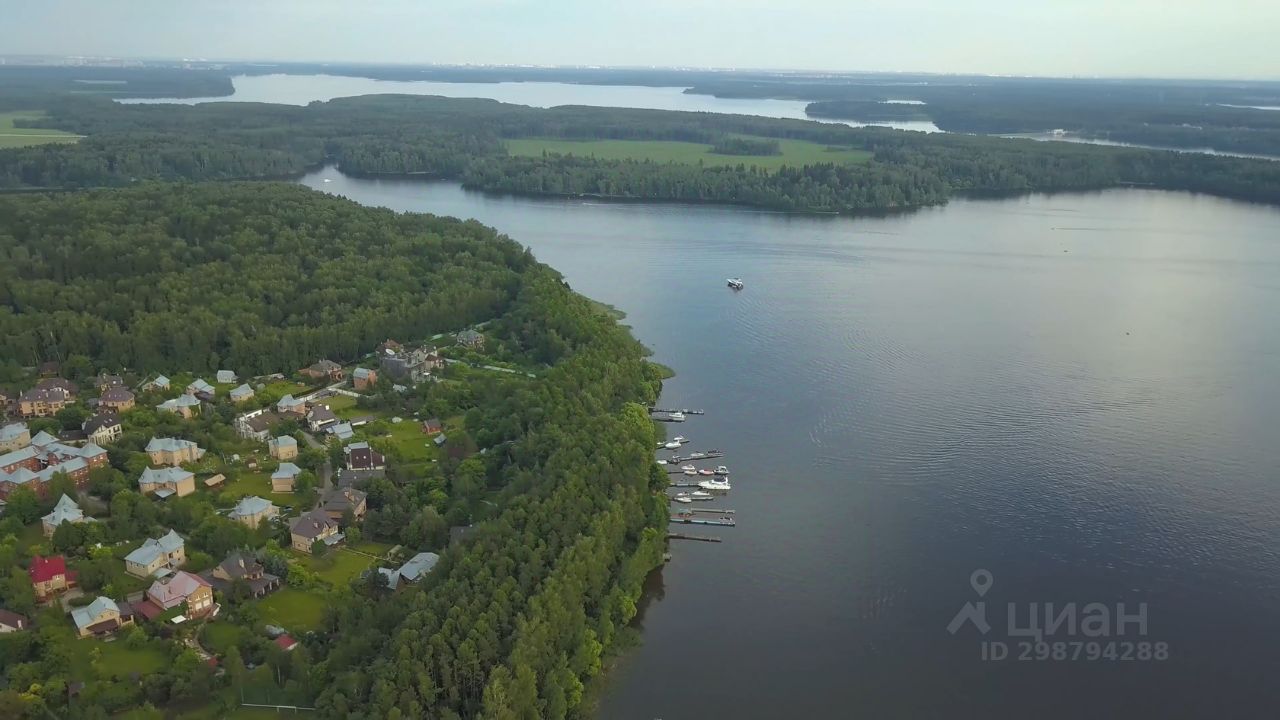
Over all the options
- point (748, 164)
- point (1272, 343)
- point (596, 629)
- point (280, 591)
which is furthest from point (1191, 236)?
point (280, 591)

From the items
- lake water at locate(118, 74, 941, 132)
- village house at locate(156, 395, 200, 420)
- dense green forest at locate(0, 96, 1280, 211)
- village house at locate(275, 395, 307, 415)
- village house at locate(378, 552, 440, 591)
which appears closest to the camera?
village house at locate(378, 552, 440, 591)

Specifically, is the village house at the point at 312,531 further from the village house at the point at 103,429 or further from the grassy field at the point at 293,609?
the village house at the point at 103,429

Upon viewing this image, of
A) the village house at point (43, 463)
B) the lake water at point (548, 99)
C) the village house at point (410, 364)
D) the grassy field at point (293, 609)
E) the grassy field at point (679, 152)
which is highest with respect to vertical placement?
the lake water at point (548, 99)

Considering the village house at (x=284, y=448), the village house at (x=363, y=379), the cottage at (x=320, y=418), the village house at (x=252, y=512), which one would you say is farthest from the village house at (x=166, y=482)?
the village house at (x=363, y=379)

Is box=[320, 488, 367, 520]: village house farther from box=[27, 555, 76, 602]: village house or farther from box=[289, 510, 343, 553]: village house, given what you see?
box=[27, 555, 76, 602]: village house

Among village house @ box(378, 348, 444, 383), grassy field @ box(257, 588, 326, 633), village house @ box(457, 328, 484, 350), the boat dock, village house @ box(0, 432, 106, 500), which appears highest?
village house @ box(457, 328, 484, 350)
